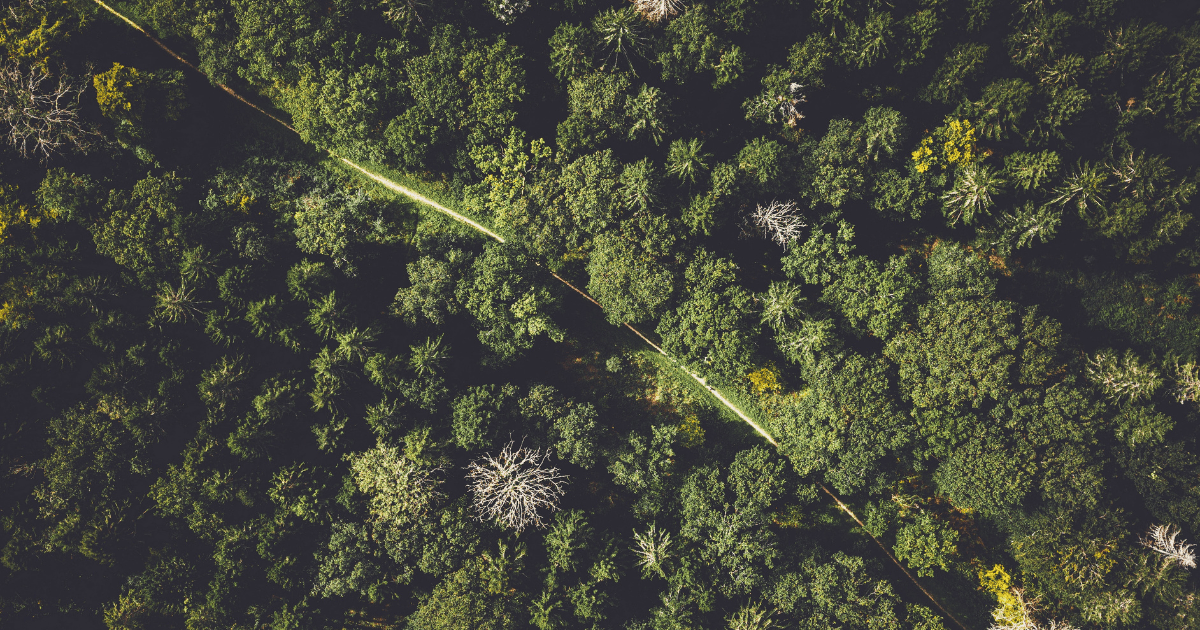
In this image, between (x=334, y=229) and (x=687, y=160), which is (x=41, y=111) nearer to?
(x=334, y=229)

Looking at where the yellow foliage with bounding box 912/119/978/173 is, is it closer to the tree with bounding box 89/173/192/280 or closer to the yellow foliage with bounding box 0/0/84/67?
the tree with bounding box 89/173/192/280

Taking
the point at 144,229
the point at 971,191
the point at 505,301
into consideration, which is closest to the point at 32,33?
the point at 144,229

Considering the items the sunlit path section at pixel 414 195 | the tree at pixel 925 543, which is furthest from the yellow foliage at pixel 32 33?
the tree at pixel 925 543

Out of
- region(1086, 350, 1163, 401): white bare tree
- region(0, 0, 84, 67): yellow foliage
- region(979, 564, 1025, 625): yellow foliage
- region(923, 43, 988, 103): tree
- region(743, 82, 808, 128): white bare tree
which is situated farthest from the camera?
region(979, 564, 1025, 625): yellow foliage

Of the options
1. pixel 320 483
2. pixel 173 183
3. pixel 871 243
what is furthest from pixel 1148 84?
pixel 173 183

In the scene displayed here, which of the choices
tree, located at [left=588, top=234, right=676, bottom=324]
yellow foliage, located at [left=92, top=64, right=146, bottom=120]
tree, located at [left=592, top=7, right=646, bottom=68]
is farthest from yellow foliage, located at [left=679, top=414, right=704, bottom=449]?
yellow foliage, located at [left=92, top=64, right=146, bottom=120]

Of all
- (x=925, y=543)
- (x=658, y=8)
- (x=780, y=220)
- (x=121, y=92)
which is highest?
(x=658, y=8)
